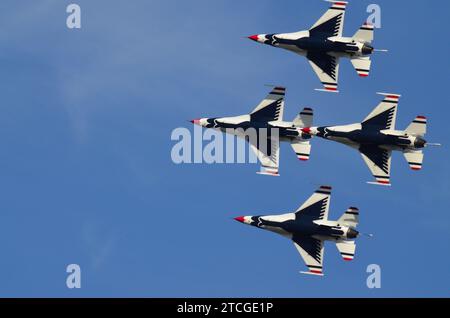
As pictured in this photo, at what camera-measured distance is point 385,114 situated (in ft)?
552

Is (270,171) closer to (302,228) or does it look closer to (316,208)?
(316,208)

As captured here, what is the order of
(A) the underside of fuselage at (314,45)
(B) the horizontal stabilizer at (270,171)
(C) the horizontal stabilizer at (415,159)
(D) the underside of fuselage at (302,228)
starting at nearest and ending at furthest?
(D) the underside of fuselage at (302,228), (C) the horizontal stabilizer at (415,159), (A) the underside of fuselage at (314,45), (B) the horizontal stabilizer at (270,171)

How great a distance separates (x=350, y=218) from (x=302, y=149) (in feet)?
31.9

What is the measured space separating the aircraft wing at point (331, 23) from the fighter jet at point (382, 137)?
9045 millimetres

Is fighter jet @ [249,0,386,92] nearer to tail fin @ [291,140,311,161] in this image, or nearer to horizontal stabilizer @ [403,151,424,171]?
tail fin @ [291,140,311,161]

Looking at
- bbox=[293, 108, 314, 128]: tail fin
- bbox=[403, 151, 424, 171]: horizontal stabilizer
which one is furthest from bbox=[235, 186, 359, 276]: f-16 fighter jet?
bbox=[403, 151, 424, 171]: horizontal stabilizer

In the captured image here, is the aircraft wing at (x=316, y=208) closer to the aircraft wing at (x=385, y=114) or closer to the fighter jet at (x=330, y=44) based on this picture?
the aircraft wing at (x=385, y=114)

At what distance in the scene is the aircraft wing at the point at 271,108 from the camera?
17075 cm

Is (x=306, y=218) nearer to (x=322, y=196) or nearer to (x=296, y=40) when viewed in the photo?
(x=322, y=196)

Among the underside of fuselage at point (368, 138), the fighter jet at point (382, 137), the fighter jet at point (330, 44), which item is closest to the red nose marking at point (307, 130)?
the fighter jet at point (382, 137)

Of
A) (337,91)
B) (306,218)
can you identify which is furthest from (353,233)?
(337,91)

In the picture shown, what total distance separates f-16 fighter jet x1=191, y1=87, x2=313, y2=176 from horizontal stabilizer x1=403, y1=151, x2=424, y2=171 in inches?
436

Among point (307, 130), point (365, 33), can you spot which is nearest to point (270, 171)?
point (307, 130)

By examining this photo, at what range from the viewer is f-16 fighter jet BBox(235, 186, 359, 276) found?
16638 cm
